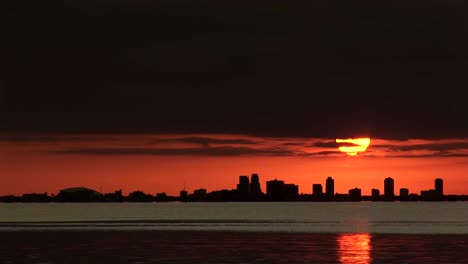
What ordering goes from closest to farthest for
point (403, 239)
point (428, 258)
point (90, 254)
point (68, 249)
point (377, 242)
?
point (428, 258), point (90, 254), point (68, 249), point (377, 242), point (403, 239)

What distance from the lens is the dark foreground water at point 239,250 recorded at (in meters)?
62.4

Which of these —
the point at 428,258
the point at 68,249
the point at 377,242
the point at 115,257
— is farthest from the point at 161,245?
the point at 428,258

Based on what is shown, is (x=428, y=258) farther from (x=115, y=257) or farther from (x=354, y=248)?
(x=115, y=257)

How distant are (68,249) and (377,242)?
27.3m

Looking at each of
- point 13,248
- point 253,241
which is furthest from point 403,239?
point 13,248

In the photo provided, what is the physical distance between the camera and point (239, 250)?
71438 mm

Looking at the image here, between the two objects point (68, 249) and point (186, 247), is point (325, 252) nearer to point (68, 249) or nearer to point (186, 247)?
point (186, 247)

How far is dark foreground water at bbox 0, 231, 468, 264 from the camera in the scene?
205ft

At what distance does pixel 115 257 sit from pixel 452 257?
23.3m

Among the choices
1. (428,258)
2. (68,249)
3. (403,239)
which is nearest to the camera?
(428,258)

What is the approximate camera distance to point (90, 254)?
6788 cm

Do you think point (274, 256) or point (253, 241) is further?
point (253, 241)

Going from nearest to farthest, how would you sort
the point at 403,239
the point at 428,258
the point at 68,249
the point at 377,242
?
the point at 428,258
the point at 68,249
the point at 377,242
the point at 403,239

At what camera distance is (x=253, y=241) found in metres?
85.0
